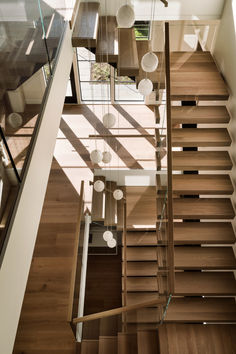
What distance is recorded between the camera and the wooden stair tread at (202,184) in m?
4.41

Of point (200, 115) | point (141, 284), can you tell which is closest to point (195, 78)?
point (200, 115)

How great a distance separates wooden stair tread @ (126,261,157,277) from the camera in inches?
241

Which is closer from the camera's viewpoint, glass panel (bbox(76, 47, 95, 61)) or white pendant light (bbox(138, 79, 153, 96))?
white pendant light (bbox(138, 79, 153, 96))

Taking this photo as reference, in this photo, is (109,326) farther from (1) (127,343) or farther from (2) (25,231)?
(2) (25,231)

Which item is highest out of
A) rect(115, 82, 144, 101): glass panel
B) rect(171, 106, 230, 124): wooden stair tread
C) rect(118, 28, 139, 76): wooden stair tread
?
rect(115, 82, 144, 101): glass panel

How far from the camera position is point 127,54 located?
14.7 feet

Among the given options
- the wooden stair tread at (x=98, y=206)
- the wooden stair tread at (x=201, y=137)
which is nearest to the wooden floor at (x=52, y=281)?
the wooden stair tread at (x=98, y=206)

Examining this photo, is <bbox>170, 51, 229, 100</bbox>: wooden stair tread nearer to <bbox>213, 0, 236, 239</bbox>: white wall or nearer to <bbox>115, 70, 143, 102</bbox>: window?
<bbox>213, 0, 236, 239</bbox>: white wall

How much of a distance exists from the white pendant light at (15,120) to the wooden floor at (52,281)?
3.45 m

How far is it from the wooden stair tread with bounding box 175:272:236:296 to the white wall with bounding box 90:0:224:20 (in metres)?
4.05

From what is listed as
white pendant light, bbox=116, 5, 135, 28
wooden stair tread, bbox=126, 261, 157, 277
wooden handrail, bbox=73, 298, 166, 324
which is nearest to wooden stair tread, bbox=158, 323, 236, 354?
wooden handrail, bbox=73, 298, 166, 324

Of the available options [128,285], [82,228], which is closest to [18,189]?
[82,228]

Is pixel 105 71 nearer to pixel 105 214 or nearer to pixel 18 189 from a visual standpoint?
pixel 105 214

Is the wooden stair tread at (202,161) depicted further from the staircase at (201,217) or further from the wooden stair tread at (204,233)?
the wooden stair tread at (204,233)
